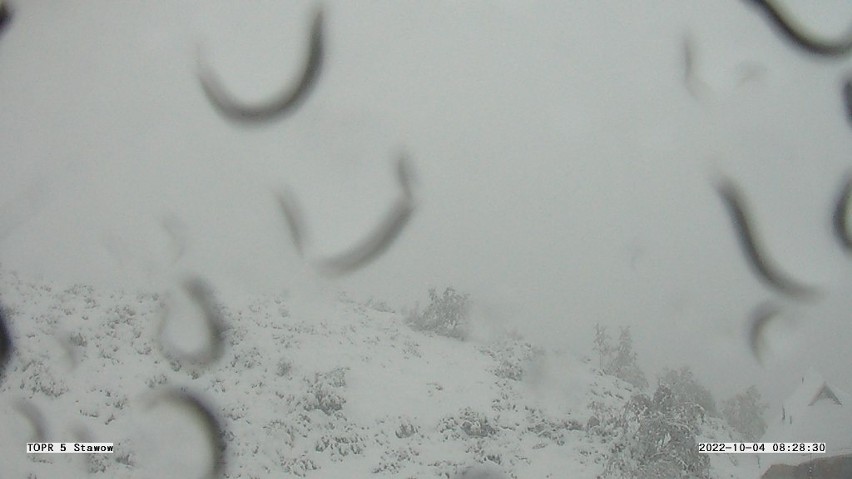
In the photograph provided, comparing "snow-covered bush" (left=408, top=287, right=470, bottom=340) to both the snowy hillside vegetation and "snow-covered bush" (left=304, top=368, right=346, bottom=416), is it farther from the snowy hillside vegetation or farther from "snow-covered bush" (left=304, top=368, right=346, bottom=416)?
"snow-covered bush" (left=304, top=368, right=346, bottom=416)

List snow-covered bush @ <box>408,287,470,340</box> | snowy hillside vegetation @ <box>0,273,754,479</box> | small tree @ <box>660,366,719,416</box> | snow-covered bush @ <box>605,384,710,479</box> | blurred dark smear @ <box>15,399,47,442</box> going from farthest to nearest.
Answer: small tree @ <box>660,366,719,416</box> < snow-covered bush @ <box>408,287,470,340</box> < snow-covered bush @ <box>605,384,710,479</box> < snowy hillside vegetation @ <box>0,273,754,479</box> < blurred dark smear @ <box>15,399,47,442</box>

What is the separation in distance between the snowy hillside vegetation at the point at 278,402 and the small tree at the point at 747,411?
14740mm

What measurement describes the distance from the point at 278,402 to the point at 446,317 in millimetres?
9032

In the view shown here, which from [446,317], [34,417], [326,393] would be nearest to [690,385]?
[446,317]

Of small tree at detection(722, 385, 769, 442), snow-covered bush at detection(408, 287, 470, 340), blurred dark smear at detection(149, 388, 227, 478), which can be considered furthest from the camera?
small tree at detection(722, 385, 769, 442)

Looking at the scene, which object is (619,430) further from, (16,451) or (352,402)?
(16,451)

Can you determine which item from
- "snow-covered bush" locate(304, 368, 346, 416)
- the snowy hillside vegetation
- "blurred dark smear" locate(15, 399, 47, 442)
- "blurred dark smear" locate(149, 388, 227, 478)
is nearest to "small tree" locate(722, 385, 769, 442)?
the snowy hillside vegetation

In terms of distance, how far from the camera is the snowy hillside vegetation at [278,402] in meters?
10.8

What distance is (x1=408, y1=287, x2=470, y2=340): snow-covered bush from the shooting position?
20.8 m

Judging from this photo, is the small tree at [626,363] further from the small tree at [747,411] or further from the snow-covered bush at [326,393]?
the snow-covered bush at [326,393]

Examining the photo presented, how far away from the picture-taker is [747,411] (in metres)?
31.9

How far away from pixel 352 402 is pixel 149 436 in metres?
4.69

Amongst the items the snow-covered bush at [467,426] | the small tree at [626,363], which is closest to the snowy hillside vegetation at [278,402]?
the snow-covered bush at [467,426]

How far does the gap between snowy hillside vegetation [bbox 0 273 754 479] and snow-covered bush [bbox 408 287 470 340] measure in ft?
6.90
